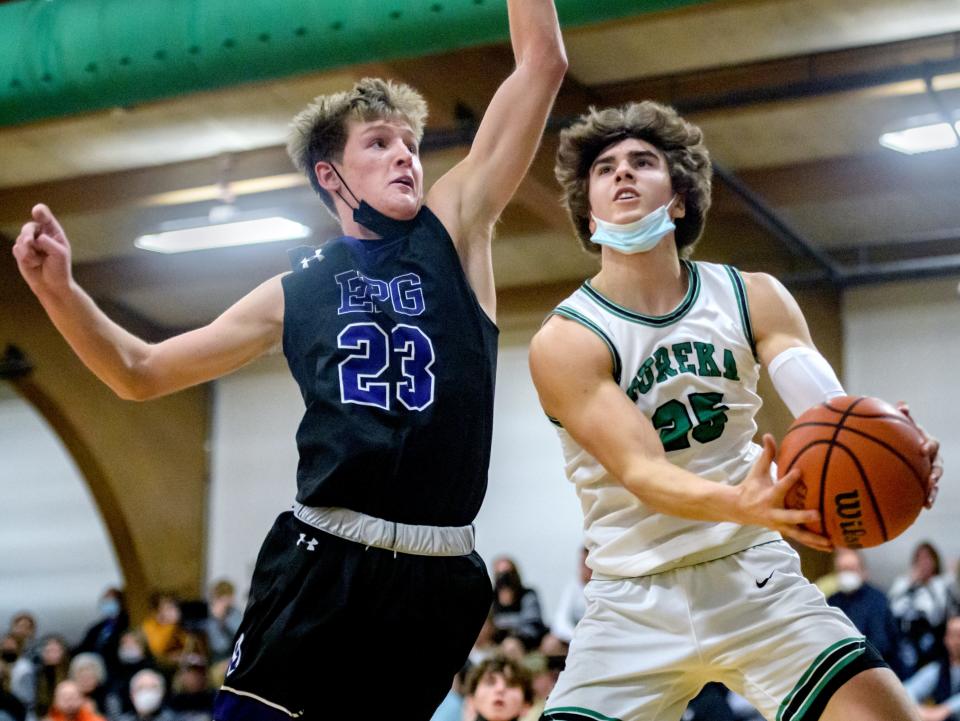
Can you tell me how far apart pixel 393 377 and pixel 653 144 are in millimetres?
1575

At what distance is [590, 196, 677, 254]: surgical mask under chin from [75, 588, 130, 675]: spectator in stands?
10805 mm

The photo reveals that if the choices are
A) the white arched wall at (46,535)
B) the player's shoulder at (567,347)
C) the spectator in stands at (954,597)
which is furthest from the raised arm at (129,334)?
the white arched wall at (46,535)

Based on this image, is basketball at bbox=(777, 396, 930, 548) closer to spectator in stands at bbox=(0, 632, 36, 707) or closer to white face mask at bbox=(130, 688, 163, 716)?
white face mask at bbox=(130, 688, 163, 716)

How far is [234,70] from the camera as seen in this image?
7.38 meters

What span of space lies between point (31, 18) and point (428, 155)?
4.69 m

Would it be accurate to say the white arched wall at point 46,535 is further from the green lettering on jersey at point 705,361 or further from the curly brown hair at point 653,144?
the green lettering on jersey at point 705,361

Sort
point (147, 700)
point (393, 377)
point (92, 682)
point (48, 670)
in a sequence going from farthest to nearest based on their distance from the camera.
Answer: point (48, 670) → point (92, 682) → point (147, 700) → point (393, 377)

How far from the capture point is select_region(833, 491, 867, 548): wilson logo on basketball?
309 centimetres

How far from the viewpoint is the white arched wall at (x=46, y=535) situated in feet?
64.4

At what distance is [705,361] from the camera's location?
3941mm

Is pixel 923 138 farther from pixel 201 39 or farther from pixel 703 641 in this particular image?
pixel 703 641

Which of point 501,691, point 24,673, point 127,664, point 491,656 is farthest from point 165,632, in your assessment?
point 501,691

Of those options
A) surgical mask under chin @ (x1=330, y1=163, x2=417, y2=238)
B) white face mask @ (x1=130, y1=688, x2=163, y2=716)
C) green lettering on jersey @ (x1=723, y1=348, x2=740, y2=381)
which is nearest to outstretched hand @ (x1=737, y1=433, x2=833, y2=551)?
green lettering on jersey @ (x1=723, y1=348, x2=740, y2=381)

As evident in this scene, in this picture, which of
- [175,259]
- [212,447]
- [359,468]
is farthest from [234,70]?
[212,447]
